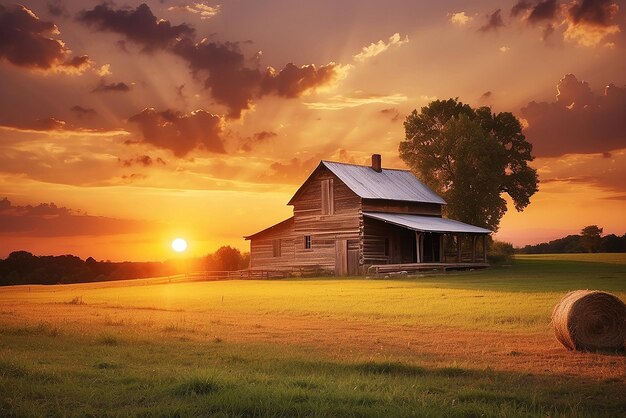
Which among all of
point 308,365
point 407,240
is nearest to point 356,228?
point 407,240

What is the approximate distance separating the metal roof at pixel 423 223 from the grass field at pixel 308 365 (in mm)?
25399

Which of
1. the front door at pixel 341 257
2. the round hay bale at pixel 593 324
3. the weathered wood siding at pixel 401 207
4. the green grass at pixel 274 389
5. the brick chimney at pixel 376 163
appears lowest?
the green grass at pixel 274 389

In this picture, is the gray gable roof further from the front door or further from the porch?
the front door

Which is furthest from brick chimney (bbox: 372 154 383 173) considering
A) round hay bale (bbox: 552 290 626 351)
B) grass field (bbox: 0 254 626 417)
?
round hay bale (bbox: 552 290 626 351)

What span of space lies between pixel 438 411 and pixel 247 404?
279cm

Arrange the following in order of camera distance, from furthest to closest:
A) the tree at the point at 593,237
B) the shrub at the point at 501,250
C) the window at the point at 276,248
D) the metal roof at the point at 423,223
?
the tree at the point at 593,237 → the shrub at the point at 501,250 → the window at the point at 276,248 → the metal roof at the point at 423,223

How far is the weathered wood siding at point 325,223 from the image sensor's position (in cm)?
5750

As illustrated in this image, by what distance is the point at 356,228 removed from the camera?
5725 cm

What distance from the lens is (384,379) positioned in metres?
12.3

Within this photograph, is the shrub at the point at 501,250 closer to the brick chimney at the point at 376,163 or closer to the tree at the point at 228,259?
the brick chimney at the point at 376,163

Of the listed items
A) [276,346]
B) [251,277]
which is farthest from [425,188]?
[276,346]

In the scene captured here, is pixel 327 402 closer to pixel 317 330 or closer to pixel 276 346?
pixel 276 346

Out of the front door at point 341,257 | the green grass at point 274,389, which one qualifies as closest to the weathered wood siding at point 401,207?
the front door at point 341,257

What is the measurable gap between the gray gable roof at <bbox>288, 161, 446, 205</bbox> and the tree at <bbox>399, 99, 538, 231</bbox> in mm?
2891
